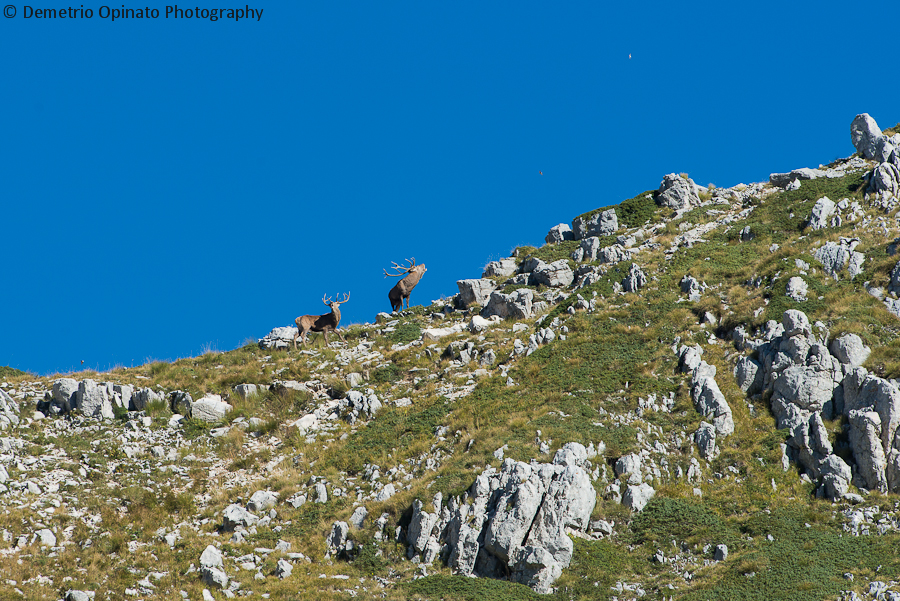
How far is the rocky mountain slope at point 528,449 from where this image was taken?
20.7 meters

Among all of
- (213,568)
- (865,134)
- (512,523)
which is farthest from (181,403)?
(865,134)

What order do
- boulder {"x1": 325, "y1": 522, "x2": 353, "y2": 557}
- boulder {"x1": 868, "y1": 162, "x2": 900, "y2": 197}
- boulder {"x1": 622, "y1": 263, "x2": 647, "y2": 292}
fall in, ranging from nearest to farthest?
boulder {"x1": 325, "y1": 522, "x2": 353, "y2": 557} < boulder {"x1": 622, "y1": 263, "x2": 647, "y2": 292} < boulder {"x1": 868, "y1": 162, "x2": 900, "y2": 197}

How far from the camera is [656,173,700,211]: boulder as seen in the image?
4634cm

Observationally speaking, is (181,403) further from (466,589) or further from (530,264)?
(530,264)

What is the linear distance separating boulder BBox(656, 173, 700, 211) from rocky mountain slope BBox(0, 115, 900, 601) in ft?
28.7

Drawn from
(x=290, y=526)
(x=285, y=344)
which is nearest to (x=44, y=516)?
(x=290, y=526)

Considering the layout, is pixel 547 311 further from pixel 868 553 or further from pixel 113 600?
pixel 113 600

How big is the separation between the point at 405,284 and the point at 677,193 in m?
18.6

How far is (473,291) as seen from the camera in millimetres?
40812

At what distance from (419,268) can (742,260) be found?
17147 millimetres

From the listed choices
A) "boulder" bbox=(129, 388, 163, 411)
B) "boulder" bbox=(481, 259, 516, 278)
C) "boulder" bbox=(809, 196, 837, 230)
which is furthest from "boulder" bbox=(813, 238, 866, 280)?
"boulder" bbox=(129, 388, 163, 411)

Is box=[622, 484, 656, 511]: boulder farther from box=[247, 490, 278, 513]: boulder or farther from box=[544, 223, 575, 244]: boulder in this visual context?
box=[544, 223, 575, 244]: boulder

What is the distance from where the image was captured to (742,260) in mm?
35219

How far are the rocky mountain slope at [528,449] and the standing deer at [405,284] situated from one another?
4.72m
